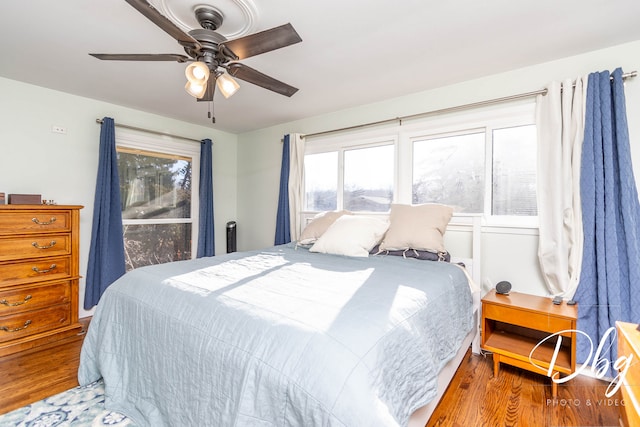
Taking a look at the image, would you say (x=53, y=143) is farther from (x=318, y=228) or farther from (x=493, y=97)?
(x=493, y=97)

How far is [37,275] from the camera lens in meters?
2.49

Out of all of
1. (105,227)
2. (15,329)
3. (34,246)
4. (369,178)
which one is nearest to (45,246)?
(34,246)

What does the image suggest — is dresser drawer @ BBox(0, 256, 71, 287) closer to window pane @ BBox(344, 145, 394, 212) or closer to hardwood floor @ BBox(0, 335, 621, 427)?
hardwood floor @ BBox(0, 335, 621, 427)

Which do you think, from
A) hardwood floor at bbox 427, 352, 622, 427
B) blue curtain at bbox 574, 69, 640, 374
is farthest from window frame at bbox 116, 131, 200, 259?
blue curtain at bbox 574, 69, 640, 374

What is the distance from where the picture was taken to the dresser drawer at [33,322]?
229 centimetres

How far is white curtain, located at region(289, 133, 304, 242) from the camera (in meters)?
3.66

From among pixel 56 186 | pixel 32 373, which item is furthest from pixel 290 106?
pixel 32 373

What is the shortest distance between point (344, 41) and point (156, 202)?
3.03m

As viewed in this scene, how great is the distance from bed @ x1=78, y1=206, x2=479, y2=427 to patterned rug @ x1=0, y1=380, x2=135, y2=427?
2.5 inches

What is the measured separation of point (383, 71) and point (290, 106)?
1222 mm

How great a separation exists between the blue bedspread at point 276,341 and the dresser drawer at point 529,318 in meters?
0.19

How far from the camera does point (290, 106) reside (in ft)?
10.8

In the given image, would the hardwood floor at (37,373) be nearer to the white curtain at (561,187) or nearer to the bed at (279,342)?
the bed at (279,342)

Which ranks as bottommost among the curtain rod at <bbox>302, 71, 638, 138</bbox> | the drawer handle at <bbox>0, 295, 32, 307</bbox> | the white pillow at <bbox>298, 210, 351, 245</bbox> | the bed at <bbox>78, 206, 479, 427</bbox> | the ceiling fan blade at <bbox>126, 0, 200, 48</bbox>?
the drawer handle at <bbox>0, 295, 32, 307</bbox>
